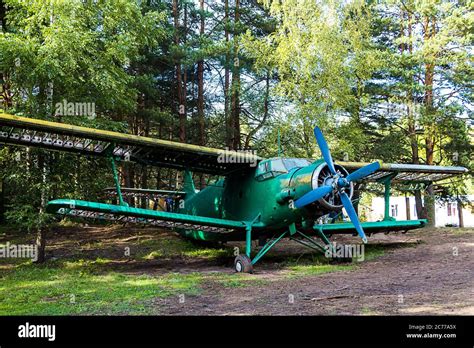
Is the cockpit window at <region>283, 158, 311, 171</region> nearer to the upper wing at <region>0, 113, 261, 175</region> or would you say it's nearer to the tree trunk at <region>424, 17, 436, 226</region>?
the upper wing at <region>0, 113, 261, 175</region>

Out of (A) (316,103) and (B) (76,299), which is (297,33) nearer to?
(A) (316,103)

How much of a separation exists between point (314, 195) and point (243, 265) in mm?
2565

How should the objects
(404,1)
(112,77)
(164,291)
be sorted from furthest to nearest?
(404,1) → (112,77) → (164,291)

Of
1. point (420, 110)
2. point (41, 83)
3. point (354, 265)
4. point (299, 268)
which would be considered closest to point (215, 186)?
point (299, 268)

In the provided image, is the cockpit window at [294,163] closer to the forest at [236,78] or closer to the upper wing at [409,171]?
the forest at [236,78]

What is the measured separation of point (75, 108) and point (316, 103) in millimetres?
9559

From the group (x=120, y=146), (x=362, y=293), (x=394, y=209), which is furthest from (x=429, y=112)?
(x=394, y=209)

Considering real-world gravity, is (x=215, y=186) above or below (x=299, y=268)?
above

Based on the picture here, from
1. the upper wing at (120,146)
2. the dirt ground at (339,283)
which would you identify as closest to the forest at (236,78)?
the upper wing at (120,146)

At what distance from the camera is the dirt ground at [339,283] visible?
582 cm

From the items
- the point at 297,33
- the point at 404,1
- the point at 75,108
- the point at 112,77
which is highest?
the point at 404,1

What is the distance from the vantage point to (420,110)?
18984 mm

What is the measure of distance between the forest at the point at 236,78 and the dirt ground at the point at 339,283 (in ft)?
11.5

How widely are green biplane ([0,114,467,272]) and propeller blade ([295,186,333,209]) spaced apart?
0.08ft
